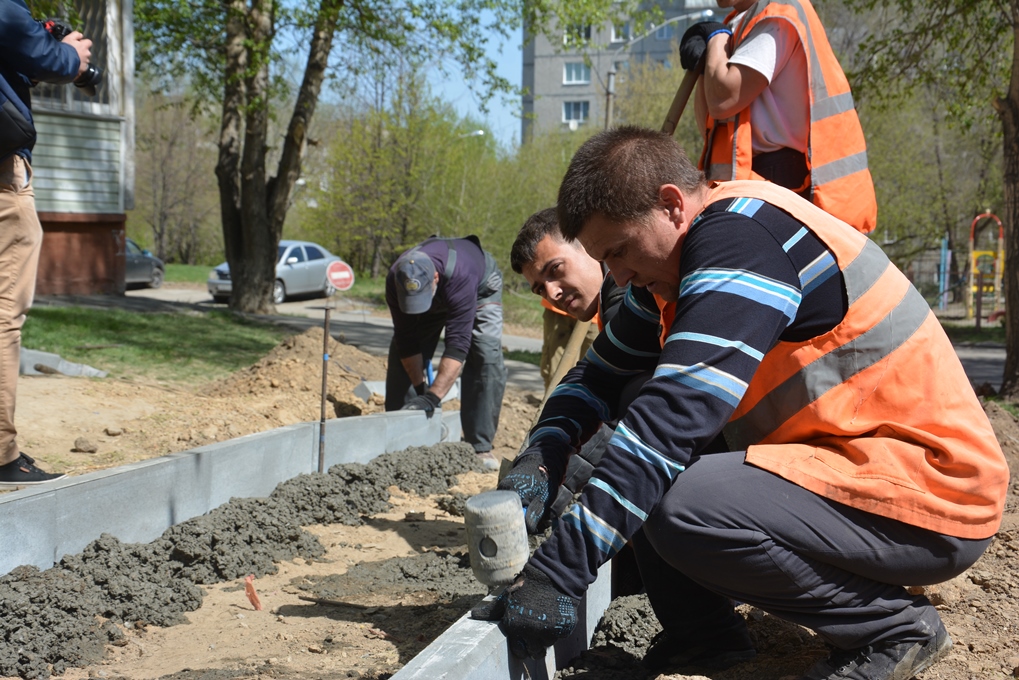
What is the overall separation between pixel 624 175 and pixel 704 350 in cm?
47

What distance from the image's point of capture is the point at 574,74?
5716cm

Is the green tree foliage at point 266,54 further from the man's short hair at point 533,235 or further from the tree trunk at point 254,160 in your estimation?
the man's short hair at point 533,235

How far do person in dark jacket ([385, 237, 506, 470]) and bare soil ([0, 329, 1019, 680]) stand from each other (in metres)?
0.73

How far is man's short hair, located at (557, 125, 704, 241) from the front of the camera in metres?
2.07

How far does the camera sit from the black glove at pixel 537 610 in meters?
2.06

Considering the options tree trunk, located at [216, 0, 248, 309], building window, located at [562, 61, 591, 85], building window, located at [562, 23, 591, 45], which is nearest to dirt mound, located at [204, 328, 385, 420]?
tree trunk, located at [216, 0, 248, 309]

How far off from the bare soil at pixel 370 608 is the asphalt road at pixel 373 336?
5.00 meters

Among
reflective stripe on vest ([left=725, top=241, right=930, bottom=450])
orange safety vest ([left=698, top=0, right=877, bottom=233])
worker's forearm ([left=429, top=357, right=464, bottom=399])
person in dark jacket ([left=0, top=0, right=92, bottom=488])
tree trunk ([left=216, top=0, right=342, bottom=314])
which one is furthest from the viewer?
tree trunk ([left=216, top=0, right=342, bottom=314])

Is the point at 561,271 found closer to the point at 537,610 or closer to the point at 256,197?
the point at 537,610

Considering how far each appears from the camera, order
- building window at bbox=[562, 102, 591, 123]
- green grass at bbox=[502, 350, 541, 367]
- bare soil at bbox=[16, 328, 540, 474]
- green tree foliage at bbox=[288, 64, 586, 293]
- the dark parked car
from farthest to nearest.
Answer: building window at bbox=[562, 102, 591, 123] → green tree foliage at bbox=[288, 64, 586, 293] → the dark parked car → green grass at bbox=[502, 350, 541, 367] → bare soil at bbox=[16, 328, 540, 474]

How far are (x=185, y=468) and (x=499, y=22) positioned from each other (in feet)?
40.4

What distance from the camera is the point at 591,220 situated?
2.14 m

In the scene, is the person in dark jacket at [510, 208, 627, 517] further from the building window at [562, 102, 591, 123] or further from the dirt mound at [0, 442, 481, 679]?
the building window at [562, 102, 591, 123]

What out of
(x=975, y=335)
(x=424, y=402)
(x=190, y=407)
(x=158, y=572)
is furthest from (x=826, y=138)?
(x=975, y=335)
